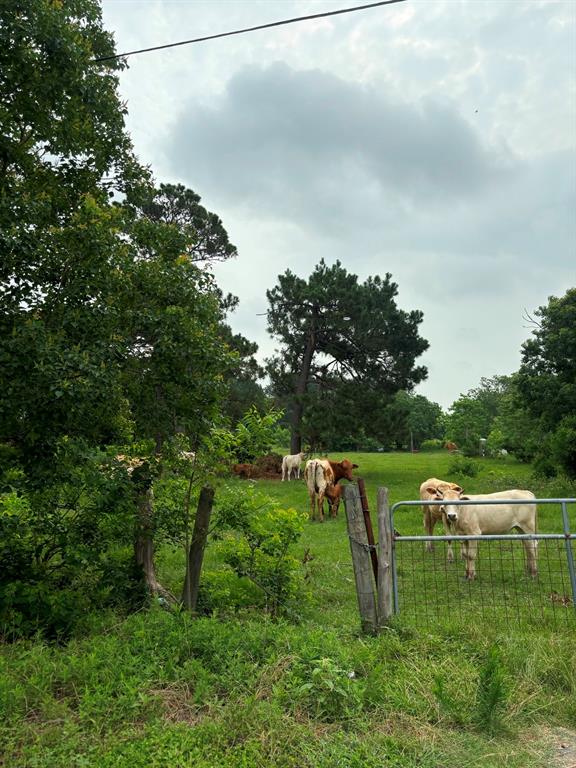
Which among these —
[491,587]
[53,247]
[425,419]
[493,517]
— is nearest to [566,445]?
[493,517]

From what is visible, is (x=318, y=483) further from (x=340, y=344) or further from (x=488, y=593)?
(x=340, y=344)

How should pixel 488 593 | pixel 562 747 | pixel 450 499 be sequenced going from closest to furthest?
pixel 562 747 → pixel 488 593 → pixel 450 499

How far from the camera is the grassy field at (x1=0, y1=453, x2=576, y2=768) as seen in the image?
11.1 ft

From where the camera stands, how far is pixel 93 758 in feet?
10.7

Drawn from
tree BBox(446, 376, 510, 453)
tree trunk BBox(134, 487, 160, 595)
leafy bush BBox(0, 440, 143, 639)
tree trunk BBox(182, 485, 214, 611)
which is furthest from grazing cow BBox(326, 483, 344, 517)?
tree BBox(446, 376, 510, 453)

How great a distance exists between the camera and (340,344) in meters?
28.0

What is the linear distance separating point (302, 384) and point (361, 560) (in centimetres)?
2277

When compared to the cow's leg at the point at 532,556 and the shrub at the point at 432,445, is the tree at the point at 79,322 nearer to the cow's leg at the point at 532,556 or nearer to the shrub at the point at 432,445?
the cow's leg at the point at 532,556

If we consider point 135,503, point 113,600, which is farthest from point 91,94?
point 113,600

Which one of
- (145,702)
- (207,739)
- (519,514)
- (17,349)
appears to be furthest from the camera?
(519,514)

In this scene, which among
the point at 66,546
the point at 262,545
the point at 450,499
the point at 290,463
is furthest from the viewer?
the point at 290,463

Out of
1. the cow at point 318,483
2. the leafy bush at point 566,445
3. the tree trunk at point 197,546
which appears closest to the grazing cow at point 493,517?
the tree trunk at point 197,546

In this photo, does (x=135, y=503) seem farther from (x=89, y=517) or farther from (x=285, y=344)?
(x=285, y=344)

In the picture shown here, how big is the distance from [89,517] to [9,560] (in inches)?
33.8
